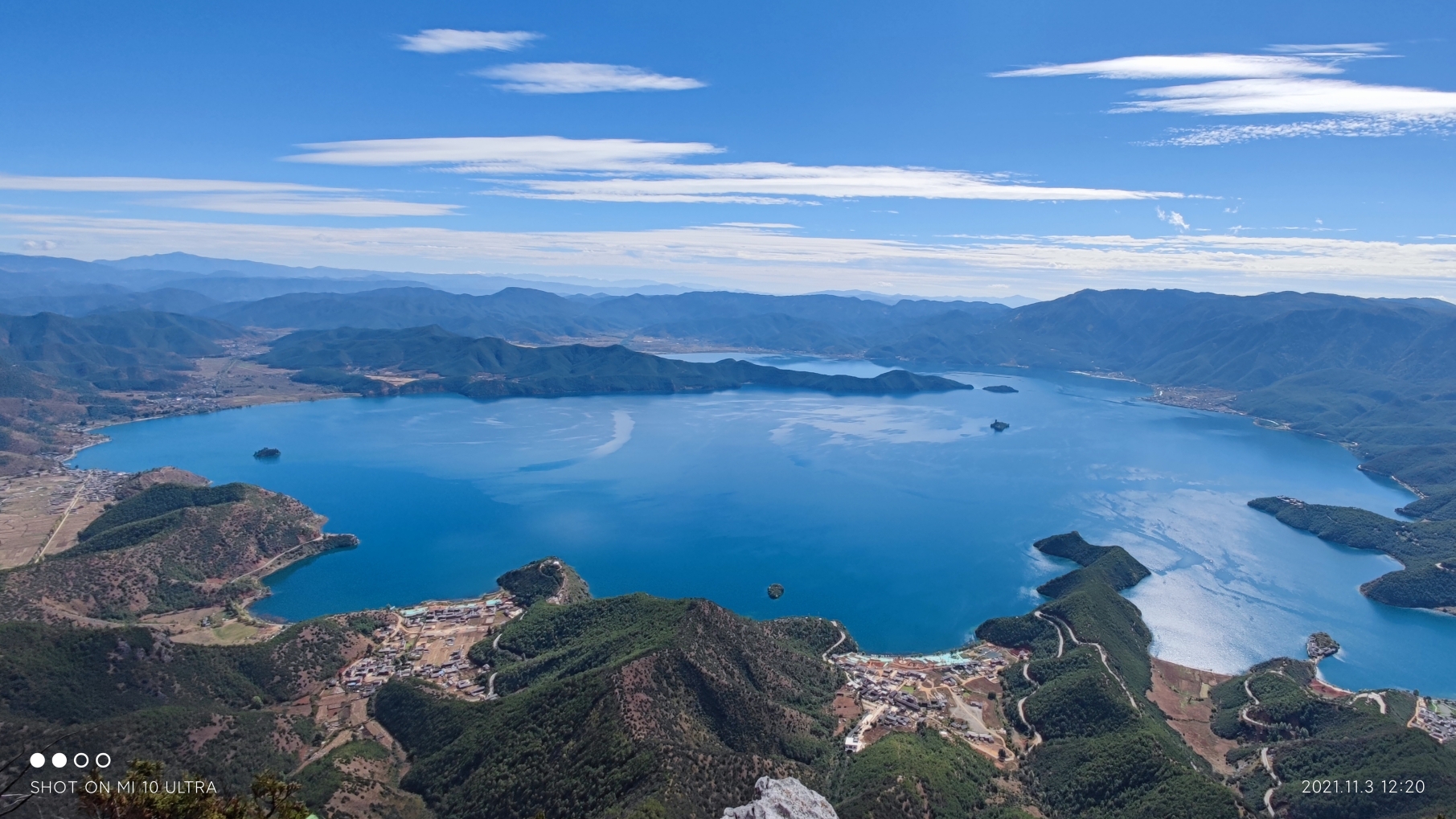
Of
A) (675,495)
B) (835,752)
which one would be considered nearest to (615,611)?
(835,752)

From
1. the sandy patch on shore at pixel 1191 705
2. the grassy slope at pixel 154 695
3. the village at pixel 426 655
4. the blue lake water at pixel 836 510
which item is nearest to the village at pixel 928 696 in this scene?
the blue lake water at pixel 836 510

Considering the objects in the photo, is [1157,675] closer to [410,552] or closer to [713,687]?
[713,687]

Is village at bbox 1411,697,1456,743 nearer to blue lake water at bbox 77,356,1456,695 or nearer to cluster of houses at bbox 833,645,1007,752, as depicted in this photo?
blue lake water at bbox 77,356,1456,695

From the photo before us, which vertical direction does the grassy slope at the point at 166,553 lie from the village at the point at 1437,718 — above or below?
above

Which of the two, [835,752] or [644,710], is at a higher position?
[644,710]

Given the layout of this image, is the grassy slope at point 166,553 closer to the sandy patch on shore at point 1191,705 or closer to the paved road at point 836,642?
the paved road at point 836,642

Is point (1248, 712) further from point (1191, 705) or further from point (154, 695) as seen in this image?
point (154, 695)

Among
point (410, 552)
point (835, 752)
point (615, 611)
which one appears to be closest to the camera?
point (835, 752)

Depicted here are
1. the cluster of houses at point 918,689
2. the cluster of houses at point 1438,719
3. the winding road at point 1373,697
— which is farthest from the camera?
the winding road at point 1373,697
